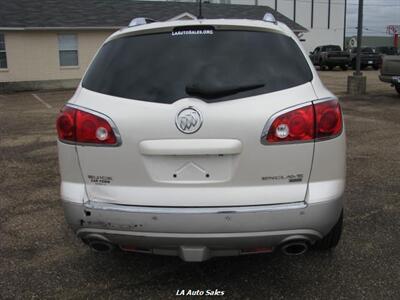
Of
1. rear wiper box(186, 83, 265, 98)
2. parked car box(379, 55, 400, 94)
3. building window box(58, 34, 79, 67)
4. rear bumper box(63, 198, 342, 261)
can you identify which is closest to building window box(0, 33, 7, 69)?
building window box(58, 34, 79, 67)

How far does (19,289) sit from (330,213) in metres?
2.17

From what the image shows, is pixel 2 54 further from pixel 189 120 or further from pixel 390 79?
pixel 189 120

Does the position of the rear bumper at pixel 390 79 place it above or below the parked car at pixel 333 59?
above

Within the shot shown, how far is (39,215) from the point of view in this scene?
4.96m

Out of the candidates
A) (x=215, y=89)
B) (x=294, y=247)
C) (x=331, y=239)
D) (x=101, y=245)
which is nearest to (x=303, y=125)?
(x=215, y=89)

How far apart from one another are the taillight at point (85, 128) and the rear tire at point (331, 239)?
1.71 metres

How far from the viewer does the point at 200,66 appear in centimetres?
297

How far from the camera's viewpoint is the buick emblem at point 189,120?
110 inches

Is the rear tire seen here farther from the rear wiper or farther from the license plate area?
the rear wiper

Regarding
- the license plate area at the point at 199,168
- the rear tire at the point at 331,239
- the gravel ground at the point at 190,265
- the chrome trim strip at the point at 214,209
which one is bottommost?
the gravel ground at the point at 190,265

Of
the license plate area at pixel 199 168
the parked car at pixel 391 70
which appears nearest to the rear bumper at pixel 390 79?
the parked car at pixel 391 70

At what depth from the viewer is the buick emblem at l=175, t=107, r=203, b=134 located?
279 cm

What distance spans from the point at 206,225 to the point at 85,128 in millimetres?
924

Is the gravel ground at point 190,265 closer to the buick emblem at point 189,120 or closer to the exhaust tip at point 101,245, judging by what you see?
the exhaust tip at point 101,245
